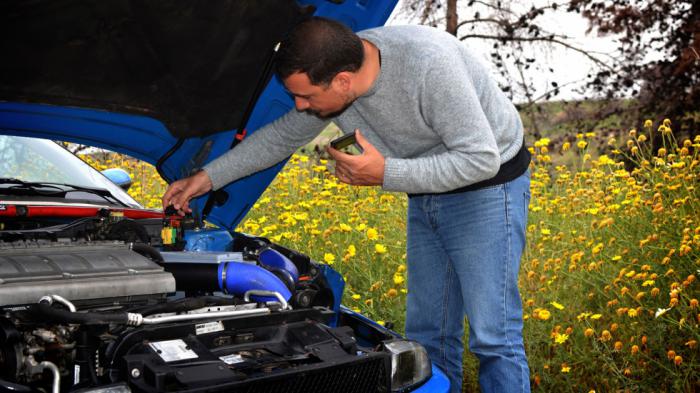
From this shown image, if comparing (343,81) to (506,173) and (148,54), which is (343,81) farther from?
(148,54)

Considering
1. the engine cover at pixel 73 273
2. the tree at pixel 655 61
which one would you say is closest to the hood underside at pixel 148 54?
the engine cover at pixel 73 273

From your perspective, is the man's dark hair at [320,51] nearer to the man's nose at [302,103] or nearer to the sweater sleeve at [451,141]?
the man's nose at [302,103]

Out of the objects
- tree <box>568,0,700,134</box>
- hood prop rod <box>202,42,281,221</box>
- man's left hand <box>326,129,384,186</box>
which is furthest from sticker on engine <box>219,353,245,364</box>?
tree <box>568,0,700,134</box>

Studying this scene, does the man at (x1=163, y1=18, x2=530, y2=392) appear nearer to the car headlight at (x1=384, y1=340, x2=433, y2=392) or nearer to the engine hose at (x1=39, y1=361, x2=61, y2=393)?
the car headlight at (x1=384, y1=340, x2=433, y2=392)

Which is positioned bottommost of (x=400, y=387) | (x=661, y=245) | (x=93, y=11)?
(x=400, y=387)

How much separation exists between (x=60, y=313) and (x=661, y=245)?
3.22 metres

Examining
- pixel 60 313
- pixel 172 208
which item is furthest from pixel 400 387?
pixel 172 208

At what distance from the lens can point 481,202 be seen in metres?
2.81

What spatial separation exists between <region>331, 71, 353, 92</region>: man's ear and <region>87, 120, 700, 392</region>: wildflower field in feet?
4.87

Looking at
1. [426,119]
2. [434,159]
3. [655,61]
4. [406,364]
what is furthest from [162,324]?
[655,61]

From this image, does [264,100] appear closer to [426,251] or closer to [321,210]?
[426,251]

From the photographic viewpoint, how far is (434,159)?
2611 millimetres

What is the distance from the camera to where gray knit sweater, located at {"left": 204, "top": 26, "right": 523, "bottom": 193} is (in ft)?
8.40

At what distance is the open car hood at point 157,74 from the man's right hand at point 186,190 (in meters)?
0.16
